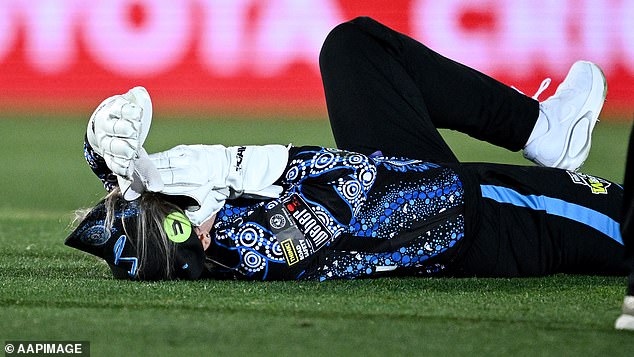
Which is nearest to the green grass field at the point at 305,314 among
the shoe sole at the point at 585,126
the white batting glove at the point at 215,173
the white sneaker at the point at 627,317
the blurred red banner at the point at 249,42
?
the white sneaker at the point at 627,317

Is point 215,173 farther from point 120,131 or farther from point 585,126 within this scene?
point 585,126

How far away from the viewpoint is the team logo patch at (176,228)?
1.94m

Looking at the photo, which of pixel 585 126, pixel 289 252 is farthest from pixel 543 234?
pixel 289 252

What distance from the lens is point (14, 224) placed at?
3.20 m

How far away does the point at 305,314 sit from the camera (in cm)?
172

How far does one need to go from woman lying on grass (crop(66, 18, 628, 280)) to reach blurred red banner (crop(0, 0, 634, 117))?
3720 mm

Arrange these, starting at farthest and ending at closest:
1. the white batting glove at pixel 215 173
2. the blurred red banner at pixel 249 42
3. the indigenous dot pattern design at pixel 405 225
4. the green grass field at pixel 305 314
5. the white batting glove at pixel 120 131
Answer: the blurred red banner at pixel 249 42
the indigenous dot pattern design at pixel 405 225
the white batting glove at pixel 215 173
the white batting glove at pixel 120 131
the green grass field at pixel 305 314

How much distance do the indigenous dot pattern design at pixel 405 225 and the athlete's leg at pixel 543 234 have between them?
6 centimetres

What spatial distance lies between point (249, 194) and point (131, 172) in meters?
0.24

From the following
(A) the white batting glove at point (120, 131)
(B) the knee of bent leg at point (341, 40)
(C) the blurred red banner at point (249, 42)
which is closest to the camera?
(A) the white batting glove at point (120, 131)

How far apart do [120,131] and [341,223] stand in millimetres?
435

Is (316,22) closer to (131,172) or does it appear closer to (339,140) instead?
(339,140)

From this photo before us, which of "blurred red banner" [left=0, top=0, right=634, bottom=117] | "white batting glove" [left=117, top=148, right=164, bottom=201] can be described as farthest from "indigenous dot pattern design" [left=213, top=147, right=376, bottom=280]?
"blurred red banner" [left=0, top=0, right=634, bottom=117]

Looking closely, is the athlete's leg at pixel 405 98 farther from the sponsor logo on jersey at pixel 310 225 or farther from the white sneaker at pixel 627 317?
the white sneaker at pixel 627 317
